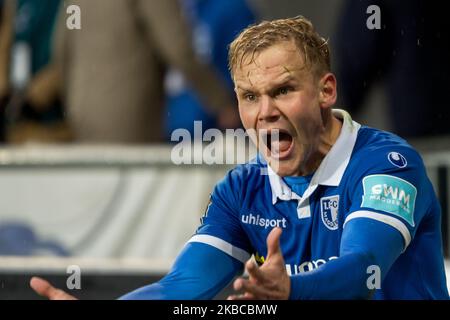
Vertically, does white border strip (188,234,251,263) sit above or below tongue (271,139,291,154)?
below

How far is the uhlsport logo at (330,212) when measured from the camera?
3.40m

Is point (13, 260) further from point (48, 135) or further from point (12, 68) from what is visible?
point (12, 68)

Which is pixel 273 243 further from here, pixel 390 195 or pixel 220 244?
pixel 220 244

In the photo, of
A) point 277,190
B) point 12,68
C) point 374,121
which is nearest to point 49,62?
point 12,68

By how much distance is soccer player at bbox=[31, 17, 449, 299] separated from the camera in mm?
3211

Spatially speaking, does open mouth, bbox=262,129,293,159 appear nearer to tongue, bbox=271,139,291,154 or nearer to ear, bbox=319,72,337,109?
tongue, bbox=271,139,291,154

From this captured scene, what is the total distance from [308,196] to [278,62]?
0.42 metres

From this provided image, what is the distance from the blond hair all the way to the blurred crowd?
2522mm

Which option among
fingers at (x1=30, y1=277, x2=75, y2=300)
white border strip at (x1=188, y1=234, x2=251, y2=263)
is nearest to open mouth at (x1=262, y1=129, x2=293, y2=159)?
white border strip at (x1=188, y1=234, x2=251, y2=263)

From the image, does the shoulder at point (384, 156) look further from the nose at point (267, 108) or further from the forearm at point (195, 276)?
the forearm at point (195, 276)

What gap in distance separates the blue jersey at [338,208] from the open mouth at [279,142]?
0.13m

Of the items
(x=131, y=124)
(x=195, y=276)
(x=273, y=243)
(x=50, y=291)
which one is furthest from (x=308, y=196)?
(x=131, y=124)

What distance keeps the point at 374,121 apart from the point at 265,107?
3142 millimetres

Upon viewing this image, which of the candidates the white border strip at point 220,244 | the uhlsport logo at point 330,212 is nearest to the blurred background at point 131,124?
the white border strip at point 220,244
